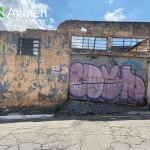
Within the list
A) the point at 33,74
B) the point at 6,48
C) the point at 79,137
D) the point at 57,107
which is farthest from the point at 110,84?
the point at 6,48

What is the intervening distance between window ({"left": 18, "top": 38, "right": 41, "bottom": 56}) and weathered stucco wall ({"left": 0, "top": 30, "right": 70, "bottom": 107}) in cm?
16

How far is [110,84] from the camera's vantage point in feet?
29.4

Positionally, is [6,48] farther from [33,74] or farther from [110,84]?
[110,84]

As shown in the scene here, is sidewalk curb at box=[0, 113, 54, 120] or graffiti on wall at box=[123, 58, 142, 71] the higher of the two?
graffiti on wall at box=[123, 58, 142, 71]

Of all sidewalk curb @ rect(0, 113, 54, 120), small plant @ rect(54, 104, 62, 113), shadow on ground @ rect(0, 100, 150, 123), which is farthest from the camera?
small plant @ rect(54, 104, 62, 113)

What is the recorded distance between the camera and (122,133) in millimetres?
4980

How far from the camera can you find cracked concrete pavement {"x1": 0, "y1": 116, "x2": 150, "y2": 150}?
4207 mm

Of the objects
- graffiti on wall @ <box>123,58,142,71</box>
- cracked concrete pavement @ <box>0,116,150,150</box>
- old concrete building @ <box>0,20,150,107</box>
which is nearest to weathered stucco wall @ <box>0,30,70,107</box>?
old concrete building @ <box>0,20,150,107</box>

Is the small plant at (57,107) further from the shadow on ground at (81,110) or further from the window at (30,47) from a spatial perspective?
the window at (30,47)

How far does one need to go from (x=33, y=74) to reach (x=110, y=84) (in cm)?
342

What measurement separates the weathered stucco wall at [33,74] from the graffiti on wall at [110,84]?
2.61 feet

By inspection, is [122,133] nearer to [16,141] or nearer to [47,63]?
[16,141]

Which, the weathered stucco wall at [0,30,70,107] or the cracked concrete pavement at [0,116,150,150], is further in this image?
the weathered stucco wall at [0,30,70,107]

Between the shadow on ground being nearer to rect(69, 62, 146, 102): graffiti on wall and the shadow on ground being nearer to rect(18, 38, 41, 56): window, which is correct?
rect(69, 62, 146, 102): graffiti on wall
